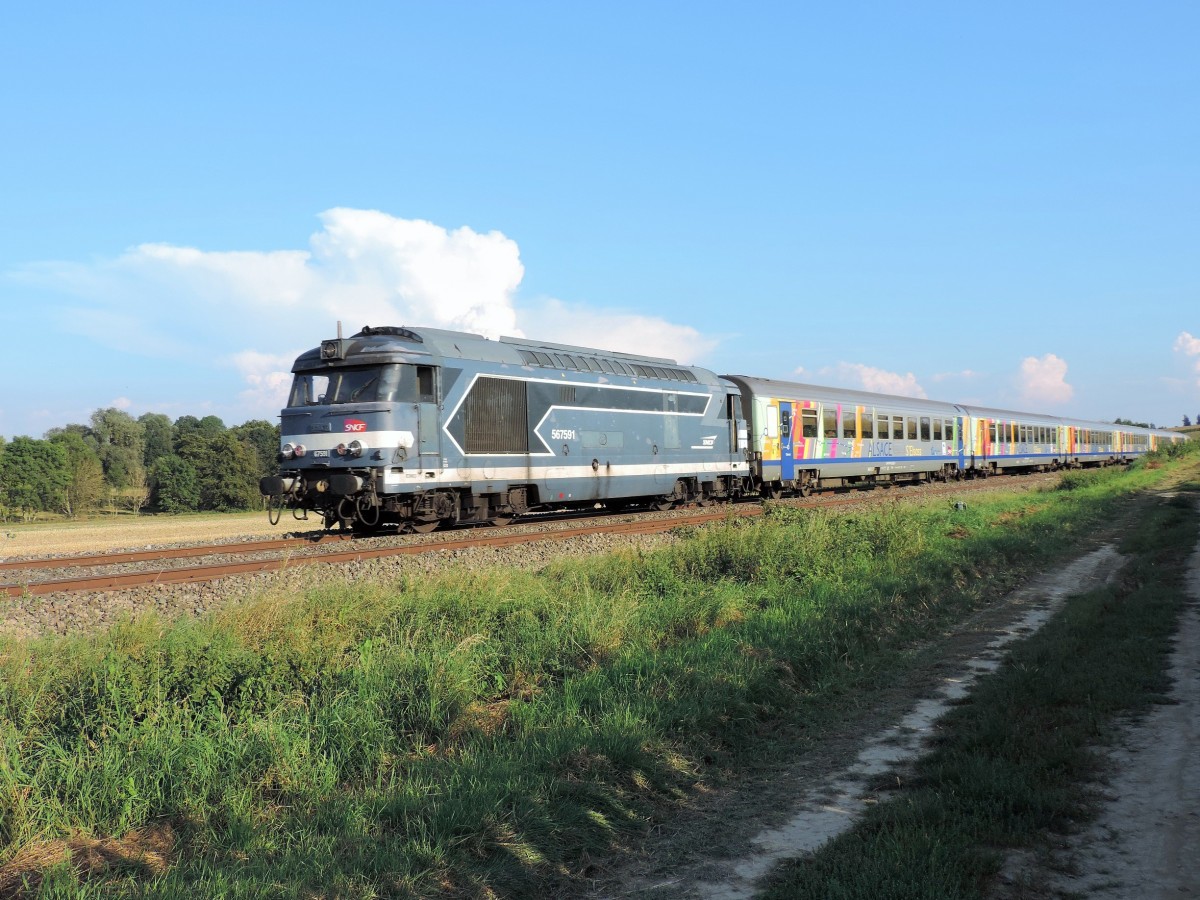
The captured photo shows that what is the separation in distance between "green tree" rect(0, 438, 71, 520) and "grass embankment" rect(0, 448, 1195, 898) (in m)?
62.9

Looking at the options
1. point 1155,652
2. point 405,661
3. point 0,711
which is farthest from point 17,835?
point 1155,652

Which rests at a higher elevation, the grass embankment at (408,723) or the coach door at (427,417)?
the coach door at (427,417)

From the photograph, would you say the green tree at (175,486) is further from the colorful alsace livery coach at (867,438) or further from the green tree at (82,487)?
the colorful alsace livery coach at (867,438)

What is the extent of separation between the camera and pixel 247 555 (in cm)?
1596

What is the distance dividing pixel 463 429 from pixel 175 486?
56.9 m

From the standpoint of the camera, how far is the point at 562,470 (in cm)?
2147

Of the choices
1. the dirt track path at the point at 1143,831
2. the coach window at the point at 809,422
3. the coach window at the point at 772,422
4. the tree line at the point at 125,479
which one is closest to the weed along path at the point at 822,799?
the dirt track path at the point at 1143,831

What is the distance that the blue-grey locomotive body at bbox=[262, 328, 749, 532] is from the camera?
17.3 m

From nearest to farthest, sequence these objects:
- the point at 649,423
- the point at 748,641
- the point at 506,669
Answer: the point at 506,669, the point at 748,641, the point at 649,423

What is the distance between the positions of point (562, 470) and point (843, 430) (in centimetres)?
1585

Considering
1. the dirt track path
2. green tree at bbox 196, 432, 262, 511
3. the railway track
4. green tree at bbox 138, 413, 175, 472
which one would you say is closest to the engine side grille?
the railway track

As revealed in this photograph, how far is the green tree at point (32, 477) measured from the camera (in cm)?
6247

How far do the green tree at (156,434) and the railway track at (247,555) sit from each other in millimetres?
98987

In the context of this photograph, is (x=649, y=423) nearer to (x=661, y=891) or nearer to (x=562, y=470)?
(x=562, y=470)
